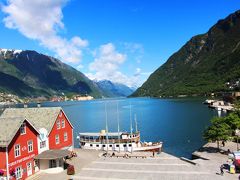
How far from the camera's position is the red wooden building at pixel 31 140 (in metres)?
47.0

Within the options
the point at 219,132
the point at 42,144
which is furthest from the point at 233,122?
the point at 42,144

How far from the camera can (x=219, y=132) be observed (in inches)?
2500

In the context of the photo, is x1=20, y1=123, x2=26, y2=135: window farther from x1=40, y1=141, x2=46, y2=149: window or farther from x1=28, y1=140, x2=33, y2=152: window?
x1=40, y1=141, x2=46, y2=149: window

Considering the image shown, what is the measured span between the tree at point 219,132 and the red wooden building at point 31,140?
28725 millimetres

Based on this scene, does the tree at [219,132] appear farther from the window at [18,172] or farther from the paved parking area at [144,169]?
the window at [18,172]

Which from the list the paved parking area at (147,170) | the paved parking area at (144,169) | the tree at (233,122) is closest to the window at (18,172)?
the paved parking area at (144,169)

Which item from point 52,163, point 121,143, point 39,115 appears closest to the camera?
point 52,163

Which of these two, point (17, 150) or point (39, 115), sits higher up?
point (39, 115)

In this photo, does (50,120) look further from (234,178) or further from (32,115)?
(234,178)

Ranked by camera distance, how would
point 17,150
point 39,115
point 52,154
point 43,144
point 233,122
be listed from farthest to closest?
1. point 233,122
2. point 39,115
3. point 43,144
4. point 52,154
5. point 17,150

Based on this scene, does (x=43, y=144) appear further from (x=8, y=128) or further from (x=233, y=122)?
(x=233, y=122)

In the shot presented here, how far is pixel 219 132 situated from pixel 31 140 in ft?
117

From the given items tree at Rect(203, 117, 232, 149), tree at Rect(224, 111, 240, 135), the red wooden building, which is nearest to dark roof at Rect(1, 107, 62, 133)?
the red wooden building

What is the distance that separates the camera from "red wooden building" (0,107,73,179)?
154 ft
